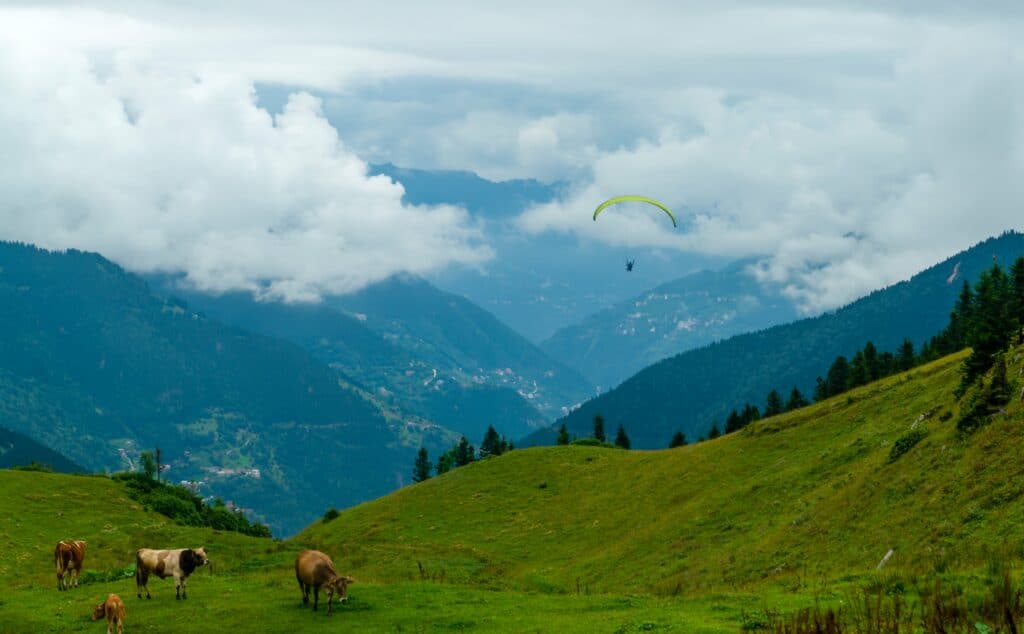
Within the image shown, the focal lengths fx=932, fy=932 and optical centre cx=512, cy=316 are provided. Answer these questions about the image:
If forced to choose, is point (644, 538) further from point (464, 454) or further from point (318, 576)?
point (464, 454)

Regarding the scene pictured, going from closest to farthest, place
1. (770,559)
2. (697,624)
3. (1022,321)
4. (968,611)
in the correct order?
(968,611)
(697,624)
(770,559)
(1022,321)

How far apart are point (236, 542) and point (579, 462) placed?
55.3 metres

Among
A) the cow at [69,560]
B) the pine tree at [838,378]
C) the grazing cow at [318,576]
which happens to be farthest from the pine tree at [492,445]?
the grazing cow at [318,576]

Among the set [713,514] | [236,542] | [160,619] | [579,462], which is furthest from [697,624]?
[579,462]

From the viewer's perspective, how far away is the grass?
31734 millimetres

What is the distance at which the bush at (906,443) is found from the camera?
49.6 metres

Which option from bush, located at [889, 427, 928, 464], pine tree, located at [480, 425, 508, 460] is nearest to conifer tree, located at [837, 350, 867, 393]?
pine tree, located at [480, 425, 508, 460]

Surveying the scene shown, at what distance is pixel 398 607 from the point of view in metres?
34.7

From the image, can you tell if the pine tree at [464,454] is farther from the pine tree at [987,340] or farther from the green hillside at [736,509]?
the pine tree at [987,340]

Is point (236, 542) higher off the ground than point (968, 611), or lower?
higher

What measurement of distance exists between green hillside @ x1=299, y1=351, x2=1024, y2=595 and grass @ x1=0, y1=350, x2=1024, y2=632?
207 mm

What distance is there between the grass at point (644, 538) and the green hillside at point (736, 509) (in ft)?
0.68

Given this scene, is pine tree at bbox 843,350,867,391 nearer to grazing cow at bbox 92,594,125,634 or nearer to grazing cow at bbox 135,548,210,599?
grazing cow at bbox 135,548,210,599

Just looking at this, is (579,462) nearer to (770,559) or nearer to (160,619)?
(770,559)
